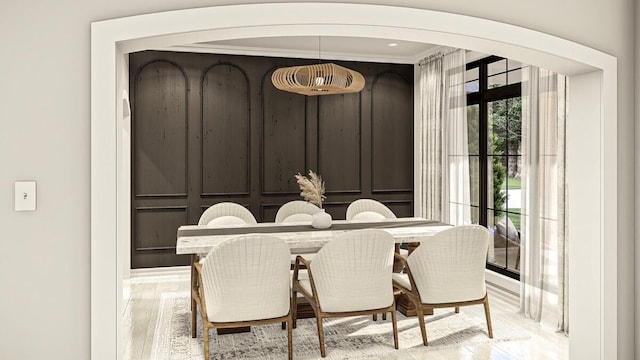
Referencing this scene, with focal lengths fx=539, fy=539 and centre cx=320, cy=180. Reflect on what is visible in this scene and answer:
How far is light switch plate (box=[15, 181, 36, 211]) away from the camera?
84.0 inches

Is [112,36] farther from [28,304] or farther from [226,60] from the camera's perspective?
[226,60]

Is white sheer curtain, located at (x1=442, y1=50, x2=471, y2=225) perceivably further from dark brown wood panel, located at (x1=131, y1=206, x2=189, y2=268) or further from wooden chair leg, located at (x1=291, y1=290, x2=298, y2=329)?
dark brown wood panel, located at (x1=131, y1=206, x2=189, y2=268)

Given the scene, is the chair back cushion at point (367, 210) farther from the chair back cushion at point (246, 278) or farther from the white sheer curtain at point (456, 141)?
the chair back cushion at point (246, 278)

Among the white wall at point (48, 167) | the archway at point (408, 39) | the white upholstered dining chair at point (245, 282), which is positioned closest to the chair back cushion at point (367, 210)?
the white upholstered dining chair at point (245, 282)

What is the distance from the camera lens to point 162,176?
20.0ft

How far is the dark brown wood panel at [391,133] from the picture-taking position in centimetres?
687

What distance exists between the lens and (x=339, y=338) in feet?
13.0

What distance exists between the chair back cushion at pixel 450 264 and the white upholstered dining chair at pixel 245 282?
99cm

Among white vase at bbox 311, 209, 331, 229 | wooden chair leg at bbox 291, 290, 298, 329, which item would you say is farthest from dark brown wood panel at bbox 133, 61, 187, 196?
wooden chair leg at bbox 291, 290, 298, 329

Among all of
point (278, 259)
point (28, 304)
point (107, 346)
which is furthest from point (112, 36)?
point (278, 259)

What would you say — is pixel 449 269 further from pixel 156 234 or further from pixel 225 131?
pixel 156 234

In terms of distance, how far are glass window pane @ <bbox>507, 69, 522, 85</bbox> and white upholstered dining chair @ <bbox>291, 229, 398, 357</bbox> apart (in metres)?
2.44

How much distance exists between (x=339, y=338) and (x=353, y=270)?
758 mm

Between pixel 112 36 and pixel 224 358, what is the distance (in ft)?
7.44
